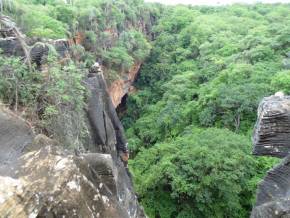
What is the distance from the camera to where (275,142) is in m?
3.90

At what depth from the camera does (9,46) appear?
10117 millimetres

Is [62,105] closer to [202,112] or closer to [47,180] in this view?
[47,180]

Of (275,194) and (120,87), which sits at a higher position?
(275,194)

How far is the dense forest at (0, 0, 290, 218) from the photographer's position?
30.1 ft

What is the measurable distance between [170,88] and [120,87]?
4127 mm

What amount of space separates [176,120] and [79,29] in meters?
9.07

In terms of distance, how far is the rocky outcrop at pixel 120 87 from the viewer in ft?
86.2

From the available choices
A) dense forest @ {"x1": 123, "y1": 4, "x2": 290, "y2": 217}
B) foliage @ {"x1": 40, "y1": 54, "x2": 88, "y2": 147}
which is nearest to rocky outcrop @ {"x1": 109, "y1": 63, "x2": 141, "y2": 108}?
dense forest @ {"x1": 123, "y1": 4, "x2": 290, "y2": 217}

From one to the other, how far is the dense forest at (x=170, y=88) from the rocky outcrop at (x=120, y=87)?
82 centimetres

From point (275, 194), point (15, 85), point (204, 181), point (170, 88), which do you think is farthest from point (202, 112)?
point (275, 194)

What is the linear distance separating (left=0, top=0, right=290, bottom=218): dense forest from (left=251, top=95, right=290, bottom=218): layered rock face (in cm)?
548

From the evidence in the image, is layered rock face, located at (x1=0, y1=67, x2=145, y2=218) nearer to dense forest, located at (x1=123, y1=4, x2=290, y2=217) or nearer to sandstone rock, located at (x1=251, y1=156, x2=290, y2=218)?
sandstone rock, located at (x1=251, y1=156, x2=290, y2=218)

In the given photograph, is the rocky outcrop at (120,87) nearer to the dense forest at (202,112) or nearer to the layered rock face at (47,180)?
the dense forest at (202,112)

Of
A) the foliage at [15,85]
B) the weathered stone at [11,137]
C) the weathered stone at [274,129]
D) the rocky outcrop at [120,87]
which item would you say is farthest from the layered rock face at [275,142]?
the rocky outcrop at [120,87]
